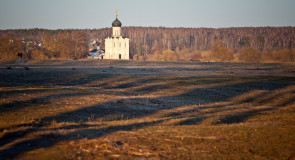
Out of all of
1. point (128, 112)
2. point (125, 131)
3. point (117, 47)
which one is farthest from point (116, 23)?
point (125, 131)

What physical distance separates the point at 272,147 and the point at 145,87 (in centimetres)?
2473

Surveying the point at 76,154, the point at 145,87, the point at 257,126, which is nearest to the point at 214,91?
the point at 145,87

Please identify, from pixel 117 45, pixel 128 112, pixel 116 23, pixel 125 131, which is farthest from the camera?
pixel 117 45

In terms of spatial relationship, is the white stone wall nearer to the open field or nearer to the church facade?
the church facade

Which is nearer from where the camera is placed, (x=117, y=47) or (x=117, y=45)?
(x=117, y=45)

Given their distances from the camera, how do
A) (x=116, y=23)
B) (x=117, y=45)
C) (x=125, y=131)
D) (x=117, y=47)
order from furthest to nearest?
(x=117, y=47), (x=117, y=45), (x=116, y=23), (x=125, y=131)

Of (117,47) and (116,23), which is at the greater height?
(116,23)

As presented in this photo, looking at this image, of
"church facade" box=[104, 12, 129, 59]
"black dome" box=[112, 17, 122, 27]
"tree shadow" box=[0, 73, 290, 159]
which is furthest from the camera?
"church facade" box=[104, 12, 129, 59]

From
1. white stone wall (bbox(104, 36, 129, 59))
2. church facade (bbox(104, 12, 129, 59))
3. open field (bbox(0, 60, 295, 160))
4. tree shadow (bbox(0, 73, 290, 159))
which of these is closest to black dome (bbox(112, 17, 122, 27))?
church facade (bbox(104, 12, 129, 59))

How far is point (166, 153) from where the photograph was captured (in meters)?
9.12

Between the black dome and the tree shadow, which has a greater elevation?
the black dome

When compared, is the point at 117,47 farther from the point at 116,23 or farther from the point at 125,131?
the point at 125,131

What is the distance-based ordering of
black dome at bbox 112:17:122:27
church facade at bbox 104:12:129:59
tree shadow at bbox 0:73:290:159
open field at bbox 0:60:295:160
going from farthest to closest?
church facade at bbox 104:12:129:59 < black dome at bbox 112:17:122:27 < tree shadow at bbox 0:73:290:159 < open field at bbox 0:60:295:160

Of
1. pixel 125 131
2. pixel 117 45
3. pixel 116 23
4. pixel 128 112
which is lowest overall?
pixel 128 112
